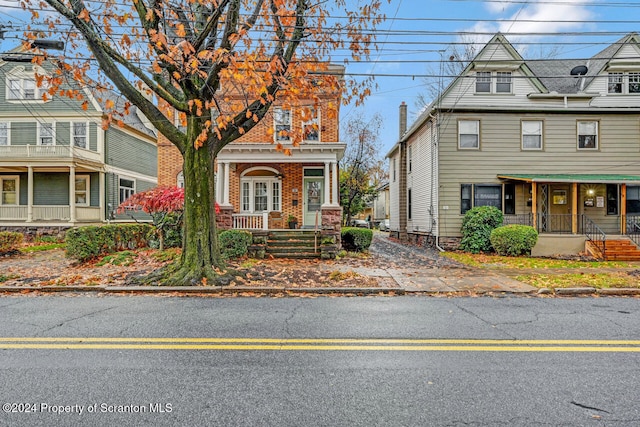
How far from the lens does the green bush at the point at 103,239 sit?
1115 centimetres

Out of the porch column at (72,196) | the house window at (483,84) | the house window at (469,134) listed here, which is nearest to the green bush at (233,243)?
the house window at (469,134)

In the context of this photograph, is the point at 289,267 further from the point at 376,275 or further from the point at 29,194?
the point at 29,194

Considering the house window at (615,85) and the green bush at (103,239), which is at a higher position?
the house window at (615,85)

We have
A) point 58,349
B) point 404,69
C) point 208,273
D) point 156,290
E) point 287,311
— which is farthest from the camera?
point 404,69

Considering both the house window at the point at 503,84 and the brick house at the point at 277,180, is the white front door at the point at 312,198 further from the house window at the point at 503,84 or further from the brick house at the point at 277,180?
the house window at the point at 503,84

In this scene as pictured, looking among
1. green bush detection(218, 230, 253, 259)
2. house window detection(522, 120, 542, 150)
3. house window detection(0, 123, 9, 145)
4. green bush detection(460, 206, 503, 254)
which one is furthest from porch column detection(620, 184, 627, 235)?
house window detection(0, 123, 9, 145)

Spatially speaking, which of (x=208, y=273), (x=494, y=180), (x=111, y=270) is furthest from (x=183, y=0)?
(x=494, y=180)

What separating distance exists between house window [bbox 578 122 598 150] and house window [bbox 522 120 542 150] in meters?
1.82

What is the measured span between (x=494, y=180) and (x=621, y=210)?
5.36 meters

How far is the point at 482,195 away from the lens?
664 inches

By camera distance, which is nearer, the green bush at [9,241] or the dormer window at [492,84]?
the green bush at [9,241]

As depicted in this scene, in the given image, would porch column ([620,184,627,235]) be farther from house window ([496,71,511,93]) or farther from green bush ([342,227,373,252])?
green bush ([342,227,373,252])

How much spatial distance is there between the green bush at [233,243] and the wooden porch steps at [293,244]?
38.2 inches

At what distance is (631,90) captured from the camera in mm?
17016
